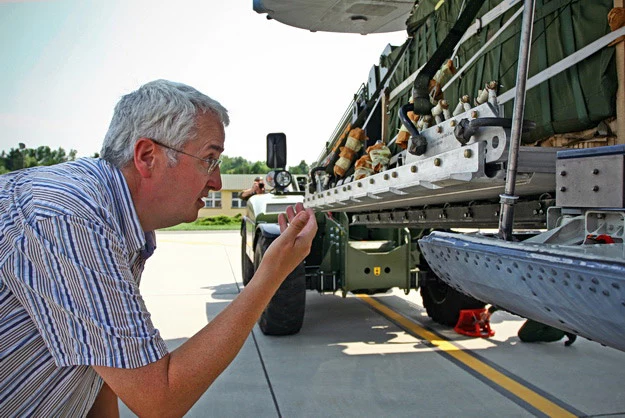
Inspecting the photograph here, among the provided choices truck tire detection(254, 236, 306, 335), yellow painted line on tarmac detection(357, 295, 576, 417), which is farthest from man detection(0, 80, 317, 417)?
truck tire detection(254, 236, 306, 335)

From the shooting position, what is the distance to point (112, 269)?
1193 millimetres

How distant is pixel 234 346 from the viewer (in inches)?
50.4

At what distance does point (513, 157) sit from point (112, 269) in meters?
1.56

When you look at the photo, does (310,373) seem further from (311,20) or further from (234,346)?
(311,20)

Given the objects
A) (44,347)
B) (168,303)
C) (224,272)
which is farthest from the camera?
(224,272)

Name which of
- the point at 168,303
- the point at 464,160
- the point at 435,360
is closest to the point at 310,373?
the point at 435,360

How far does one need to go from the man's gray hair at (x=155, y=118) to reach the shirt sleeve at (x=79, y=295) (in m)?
0.35

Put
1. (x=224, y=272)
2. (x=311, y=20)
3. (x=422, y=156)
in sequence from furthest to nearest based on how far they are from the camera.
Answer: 1. (x=224, y=272)
2. (x=311, y=20)
3. (x=422, y=156)

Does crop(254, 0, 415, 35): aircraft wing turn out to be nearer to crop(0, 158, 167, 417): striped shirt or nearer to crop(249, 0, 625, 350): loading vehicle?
crop(249, 0, 625, 350): loading vehicle

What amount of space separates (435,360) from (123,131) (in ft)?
13.6

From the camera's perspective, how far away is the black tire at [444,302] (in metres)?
6.09

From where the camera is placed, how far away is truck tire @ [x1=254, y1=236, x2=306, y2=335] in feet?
18.6

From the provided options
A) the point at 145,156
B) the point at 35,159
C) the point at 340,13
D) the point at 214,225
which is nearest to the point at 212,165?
the point at 145,156

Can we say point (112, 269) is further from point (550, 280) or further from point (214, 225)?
point (214, 225)
